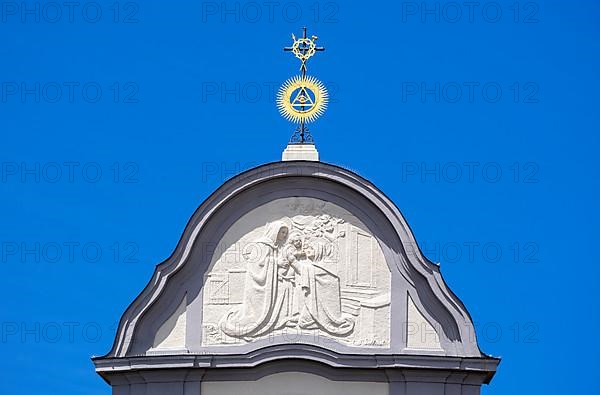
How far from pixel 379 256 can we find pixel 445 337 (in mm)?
1908

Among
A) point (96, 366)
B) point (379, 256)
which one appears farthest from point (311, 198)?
point (96, 366)

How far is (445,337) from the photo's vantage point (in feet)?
166

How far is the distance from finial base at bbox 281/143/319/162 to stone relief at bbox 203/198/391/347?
2.82 feet

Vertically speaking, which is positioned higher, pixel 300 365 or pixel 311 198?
pixel 311 198

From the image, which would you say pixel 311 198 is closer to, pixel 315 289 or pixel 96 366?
pixel 315 289

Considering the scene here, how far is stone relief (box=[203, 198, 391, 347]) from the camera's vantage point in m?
50.8

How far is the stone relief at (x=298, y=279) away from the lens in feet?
167

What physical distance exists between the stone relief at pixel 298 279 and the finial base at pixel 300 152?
86 cm

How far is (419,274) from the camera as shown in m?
50.8

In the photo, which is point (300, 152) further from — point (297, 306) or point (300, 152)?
point (297, 306)

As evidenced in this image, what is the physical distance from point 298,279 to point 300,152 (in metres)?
2.42

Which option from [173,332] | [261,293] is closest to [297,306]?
[261,293]

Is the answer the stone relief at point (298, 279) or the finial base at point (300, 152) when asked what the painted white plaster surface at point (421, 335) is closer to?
the stone relief at point (298, 279)

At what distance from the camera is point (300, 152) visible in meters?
51.7
